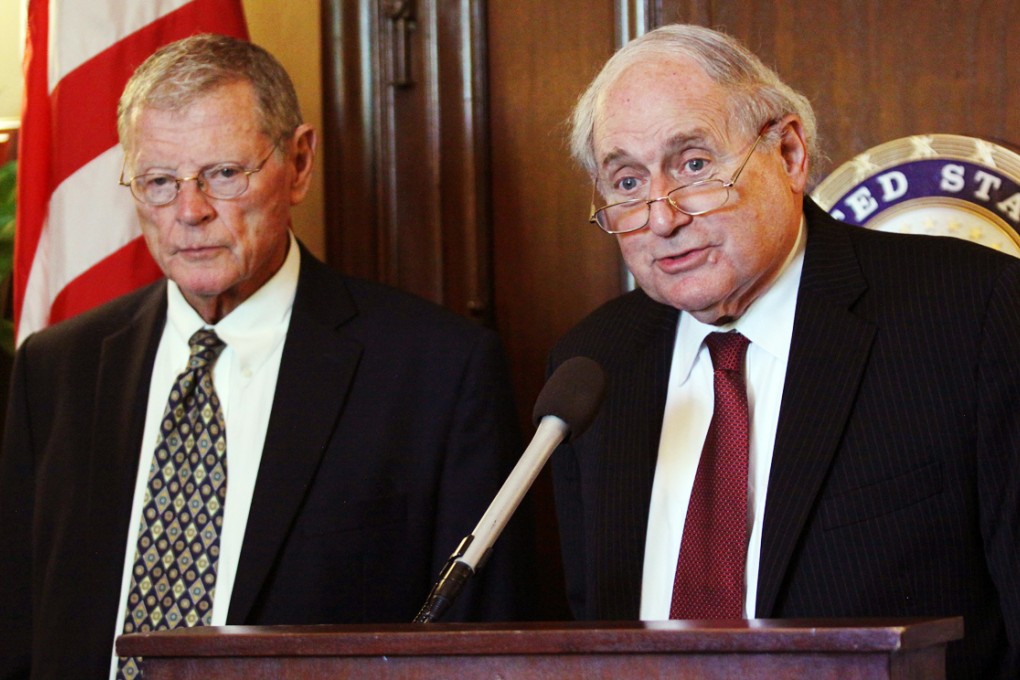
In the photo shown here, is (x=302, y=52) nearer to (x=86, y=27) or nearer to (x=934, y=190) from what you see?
(x=86, y=27)

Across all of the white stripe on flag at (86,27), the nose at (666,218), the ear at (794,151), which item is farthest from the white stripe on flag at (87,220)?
the ear at (794,151)

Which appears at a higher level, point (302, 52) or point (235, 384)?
point (302, 52)

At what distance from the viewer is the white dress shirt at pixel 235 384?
2.50 m

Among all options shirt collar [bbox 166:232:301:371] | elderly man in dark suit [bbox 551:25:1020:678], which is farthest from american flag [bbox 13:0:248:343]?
elderly man in dark suit [bbox 551:25:1020:678]

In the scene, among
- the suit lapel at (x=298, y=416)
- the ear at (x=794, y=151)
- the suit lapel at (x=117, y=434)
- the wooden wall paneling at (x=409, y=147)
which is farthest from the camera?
the wooden wall paneling at (x=409, y=147)

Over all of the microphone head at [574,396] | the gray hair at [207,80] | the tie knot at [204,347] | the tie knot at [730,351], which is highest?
the gray hair at [207,80]

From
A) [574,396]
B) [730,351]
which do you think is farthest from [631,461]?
[574,396]

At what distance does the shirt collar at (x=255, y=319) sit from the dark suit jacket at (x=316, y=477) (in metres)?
0.04

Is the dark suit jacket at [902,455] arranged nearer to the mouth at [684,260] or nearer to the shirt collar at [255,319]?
the mouth at [684,260]

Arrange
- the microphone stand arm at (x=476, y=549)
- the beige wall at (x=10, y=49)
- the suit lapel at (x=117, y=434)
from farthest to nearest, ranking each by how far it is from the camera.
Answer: the beige wall at (x=10, y=49), the suit lapel at (x=117, y=434), the microphone stand arm at (x=476, y=549)

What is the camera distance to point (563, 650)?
3.80 feet

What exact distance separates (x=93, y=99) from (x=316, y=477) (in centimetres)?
123

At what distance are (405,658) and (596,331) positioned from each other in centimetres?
134

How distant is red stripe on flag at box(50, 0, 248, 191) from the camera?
3131 millimetres
